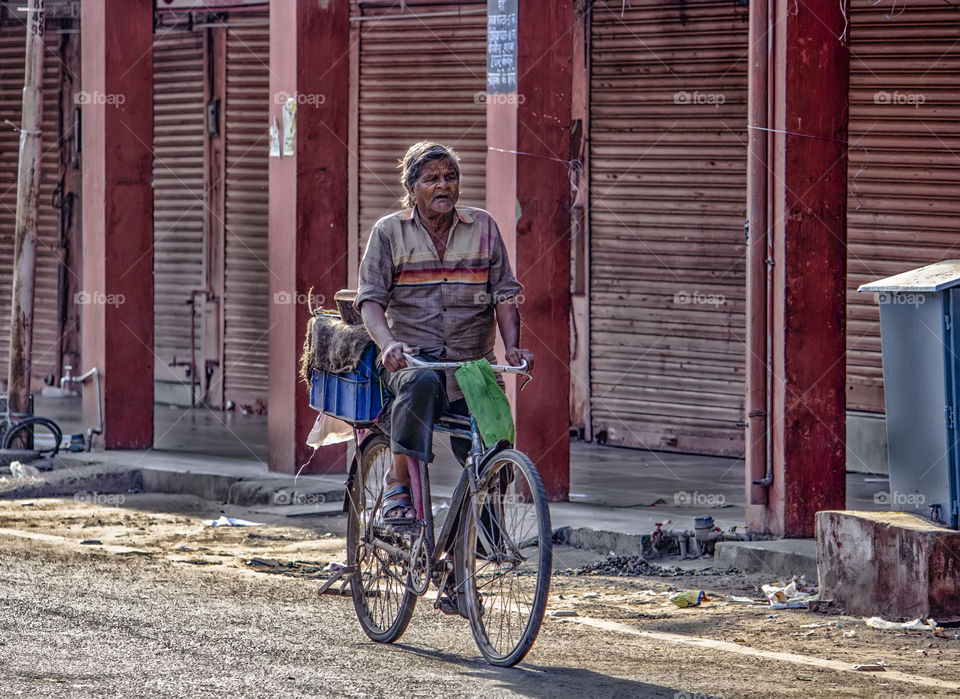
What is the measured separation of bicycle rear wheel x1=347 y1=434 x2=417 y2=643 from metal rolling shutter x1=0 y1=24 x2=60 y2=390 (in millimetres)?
11535

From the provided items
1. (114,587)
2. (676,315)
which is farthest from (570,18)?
(114,587)

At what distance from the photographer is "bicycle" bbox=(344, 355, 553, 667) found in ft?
19.1

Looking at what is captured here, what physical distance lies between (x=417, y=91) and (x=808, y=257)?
6.97 m

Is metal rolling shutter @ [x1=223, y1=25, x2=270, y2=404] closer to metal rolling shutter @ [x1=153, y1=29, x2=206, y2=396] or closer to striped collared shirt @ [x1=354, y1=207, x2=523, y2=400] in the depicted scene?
metal rolling shutter @ [x1=153, y1=29, x2=206, y2=396]

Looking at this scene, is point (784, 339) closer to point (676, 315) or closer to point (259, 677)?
point (259, 677)

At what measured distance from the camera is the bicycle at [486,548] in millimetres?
5828

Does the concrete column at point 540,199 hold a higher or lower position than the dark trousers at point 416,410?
higher

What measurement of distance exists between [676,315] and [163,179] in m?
6.32

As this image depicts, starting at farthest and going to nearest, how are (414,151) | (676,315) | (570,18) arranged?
(676,315), (570,18), (414,151)

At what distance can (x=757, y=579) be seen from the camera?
8.01m

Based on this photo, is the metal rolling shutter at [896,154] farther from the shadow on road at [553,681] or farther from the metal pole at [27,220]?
the shadow on road at [553,681]

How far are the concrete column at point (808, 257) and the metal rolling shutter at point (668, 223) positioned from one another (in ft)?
14.1

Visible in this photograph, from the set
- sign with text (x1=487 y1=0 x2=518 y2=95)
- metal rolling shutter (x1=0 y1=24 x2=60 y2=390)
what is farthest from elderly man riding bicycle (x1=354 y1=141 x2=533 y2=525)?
metal rolling shutter (x1=0 y1=24 x2=60 y2=390)

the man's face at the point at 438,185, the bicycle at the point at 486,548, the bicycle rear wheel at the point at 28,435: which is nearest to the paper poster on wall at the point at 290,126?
the bicycle rear wheel at the point at 28,435
